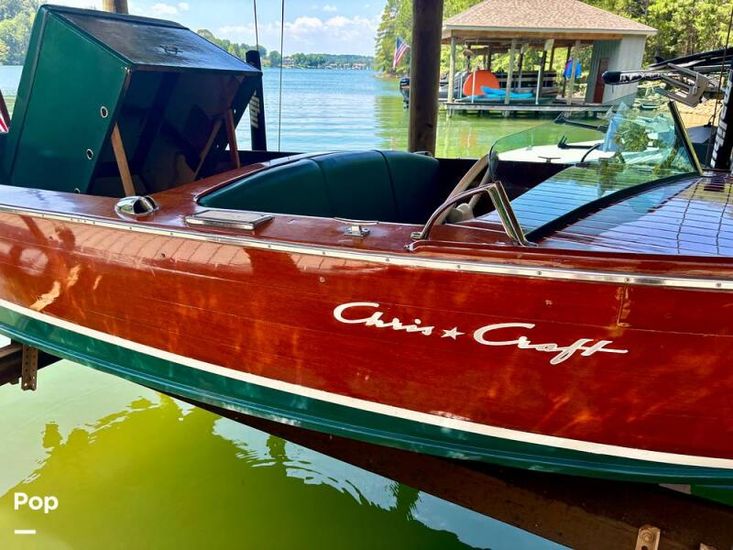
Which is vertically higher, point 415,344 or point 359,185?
point 359,185

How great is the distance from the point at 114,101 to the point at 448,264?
166 cm

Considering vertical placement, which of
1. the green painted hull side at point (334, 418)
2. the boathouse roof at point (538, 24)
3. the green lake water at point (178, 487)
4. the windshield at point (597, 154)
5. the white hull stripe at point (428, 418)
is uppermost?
the boathouse roof at point (538, 24)

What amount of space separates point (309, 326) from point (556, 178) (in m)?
1.30

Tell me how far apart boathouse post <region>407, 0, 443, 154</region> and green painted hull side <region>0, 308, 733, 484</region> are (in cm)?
315

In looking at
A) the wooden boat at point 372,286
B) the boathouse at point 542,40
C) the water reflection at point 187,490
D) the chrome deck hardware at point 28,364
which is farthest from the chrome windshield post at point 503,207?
the boathouse at point 542,40

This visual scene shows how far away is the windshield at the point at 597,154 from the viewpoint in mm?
2279

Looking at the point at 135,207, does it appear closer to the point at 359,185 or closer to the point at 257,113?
the point at 359,185

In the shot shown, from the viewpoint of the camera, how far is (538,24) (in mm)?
19062

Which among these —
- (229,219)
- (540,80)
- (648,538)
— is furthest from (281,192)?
(540,80)

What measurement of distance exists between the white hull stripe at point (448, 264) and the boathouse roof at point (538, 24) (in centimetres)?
1828

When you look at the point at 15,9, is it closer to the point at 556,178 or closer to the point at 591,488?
the point at 556,178

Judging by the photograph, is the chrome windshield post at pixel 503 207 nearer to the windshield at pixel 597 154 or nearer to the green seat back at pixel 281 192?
the windshield at pixel 597 154

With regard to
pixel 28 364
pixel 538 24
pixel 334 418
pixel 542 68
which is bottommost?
pixel 28 364

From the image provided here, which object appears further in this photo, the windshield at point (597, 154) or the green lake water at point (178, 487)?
the green lake water at point (178, 487)
